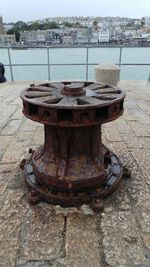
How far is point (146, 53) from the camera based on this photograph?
1872 cm

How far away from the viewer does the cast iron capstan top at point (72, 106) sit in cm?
190

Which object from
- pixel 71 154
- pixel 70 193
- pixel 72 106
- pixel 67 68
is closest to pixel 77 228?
pixel 70 193

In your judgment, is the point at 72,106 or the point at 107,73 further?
the point at 107,73

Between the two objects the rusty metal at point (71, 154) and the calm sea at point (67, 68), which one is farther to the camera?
the calm sea at point (67, 68)

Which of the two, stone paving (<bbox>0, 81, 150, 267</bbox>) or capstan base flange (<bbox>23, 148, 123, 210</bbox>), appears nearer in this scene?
stone paving (<bbox>0, 81, 150, 267</bbox>)

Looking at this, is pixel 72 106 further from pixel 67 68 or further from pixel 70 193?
pixel 67 68

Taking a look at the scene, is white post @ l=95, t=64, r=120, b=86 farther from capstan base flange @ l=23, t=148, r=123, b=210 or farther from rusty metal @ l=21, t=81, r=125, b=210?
capstan base flange @ l=23, t=148, r=123, b=210

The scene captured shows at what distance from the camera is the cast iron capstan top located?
1.90m

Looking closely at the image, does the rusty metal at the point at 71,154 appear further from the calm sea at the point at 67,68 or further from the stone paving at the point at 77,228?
the calm sea at the point at 67,68

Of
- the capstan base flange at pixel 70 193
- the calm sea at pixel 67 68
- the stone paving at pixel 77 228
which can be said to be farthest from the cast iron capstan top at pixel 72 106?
the calm sea at pixel 67 68

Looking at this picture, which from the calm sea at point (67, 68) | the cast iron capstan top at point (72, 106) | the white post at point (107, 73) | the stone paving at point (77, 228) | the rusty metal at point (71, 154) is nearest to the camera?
the stone paving at point (77, 228)

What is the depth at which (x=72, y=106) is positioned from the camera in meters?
1.87

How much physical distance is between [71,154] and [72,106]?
568 mm

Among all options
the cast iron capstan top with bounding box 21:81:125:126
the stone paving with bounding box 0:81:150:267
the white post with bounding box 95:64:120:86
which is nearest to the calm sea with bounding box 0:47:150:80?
the white post with bounding box 95:64:120:86
